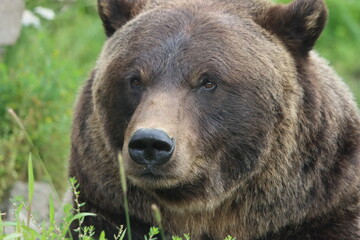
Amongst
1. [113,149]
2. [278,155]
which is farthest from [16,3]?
[278,155]

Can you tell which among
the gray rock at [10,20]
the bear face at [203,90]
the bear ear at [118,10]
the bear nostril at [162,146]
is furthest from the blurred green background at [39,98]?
the bear nostril at [162,146]

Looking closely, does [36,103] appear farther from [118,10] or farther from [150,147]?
[150,147]

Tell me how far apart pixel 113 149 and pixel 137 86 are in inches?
19.5

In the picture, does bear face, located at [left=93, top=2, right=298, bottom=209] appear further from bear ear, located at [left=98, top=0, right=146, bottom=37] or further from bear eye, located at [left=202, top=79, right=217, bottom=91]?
bear ear, located at [left=98, top=0, right=146, bottom=37]

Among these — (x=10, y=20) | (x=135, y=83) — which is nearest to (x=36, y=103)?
(x=10, y=20)

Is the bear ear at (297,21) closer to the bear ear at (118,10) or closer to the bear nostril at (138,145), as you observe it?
the bear ear at (118,10)

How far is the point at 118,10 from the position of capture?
616 cm

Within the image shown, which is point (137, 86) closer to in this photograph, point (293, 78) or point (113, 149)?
point (113, 149)

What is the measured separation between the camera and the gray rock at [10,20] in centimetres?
862

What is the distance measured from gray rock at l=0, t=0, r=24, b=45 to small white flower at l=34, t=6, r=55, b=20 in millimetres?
833

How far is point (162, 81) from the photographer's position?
5.47m

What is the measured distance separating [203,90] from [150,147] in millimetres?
708

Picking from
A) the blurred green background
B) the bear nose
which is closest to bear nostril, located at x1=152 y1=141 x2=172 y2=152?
the bear nose

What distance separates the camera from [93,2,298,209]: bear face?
544 cm
